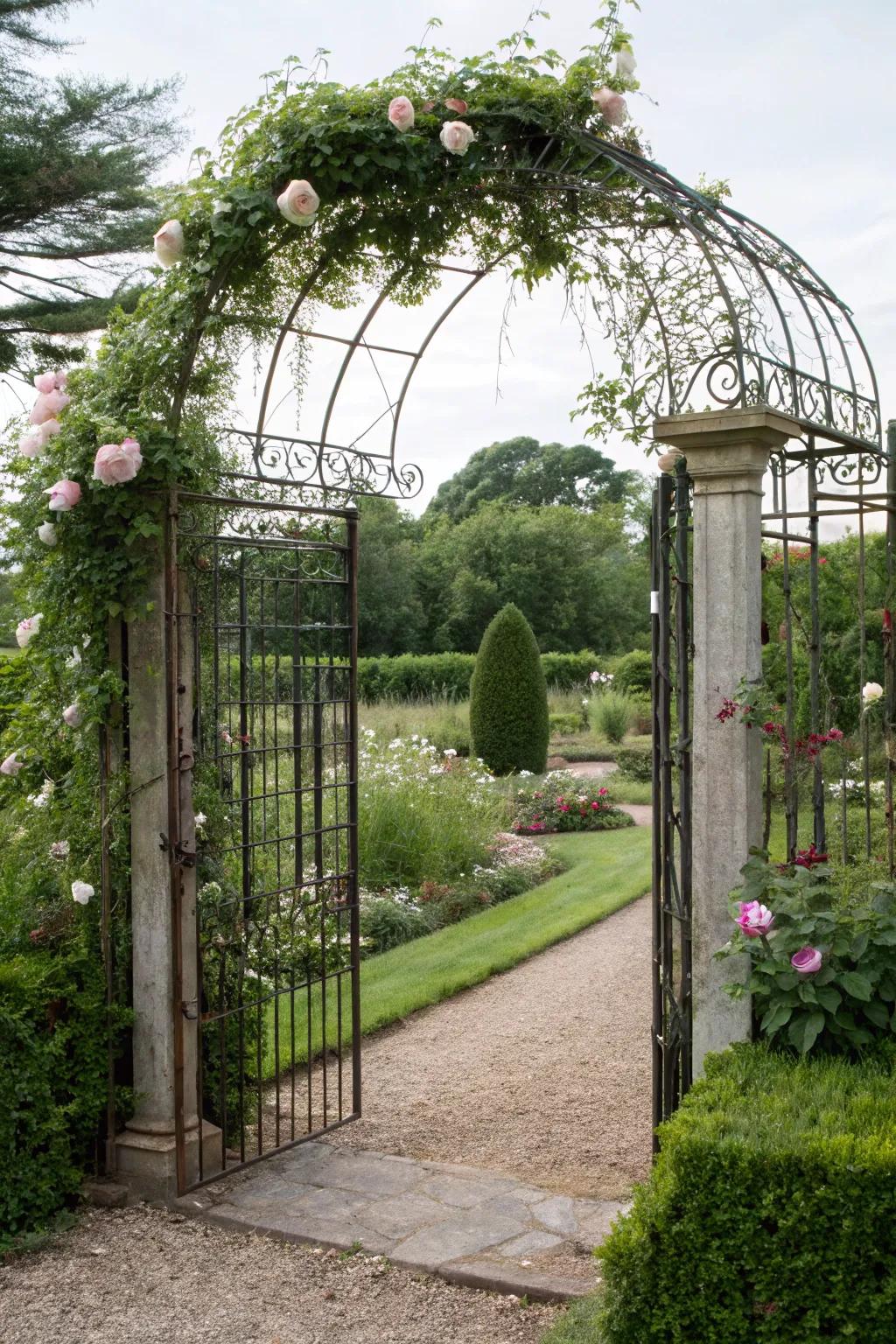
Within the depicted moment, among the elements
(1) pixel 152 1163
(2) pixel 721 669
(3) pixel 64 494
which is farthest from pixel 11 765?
(2) pixel 721 669

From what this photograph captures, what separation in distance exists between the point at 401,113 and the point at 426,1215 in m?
3.51

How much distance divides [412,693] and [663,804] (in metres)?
19.2

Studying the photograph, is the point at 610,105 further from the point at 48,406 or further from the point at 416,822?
the point at 416,822

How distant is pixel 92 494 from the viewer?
3.89 m

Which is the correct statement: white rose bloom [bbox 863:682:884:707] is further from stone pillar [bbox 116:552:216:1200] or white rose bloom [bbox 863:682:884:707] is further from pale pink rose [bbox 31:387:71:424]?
pale pink rose [bbox 31:387:71:424]

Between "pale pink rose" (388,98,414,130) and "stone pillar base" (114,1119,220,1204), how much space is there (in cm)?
341

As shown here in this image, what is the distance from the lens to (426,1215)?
12.4ft

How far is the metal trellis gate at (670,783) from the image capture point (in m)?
3.61

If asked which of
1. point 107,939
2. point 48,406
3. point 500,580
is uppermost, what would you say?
point 500,580

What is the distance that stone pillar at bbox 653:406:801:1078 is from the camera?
134 inches

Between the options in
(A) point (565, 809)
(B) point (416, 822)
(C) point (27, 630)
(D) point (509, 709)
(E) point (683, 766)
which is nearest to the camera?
(E) point (683, 766)

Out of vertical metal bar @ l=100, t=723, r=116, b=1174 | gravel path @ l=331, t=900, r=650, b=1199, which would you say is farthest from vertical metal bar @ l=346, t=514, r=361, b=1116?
vertical metal bar @ l=100, t=723, r=116, b=1174

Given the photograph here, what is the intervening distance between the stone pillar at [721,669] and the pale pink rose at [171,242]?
1781mm

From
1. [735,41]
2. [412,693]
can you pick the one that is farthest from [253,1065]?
[412,693]
